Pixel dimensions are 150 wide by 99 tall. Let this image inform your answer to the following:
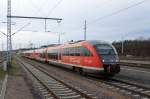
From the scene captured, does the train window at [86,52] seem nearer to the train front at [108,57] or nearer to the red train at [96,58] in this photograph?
the red train at [96,58]

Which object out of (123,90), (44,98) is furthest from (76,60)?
(44,98)

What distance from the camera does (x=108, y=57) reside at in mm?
21062

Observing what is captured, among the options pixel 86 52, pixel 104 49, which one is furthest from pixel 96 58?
pixel 86 52

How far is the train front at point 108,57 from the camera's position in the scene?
67.4 feet

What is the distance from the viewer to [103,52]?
21.3m

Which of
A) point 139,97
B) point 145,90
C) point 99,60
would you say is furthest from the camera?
point 99,60

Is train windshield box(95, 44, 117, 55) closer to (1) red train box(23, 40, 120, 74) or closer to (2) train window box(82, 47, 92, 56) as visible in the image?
(1) red train box(23, 40, 120, 74)

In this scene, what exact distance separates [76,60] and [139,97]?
12.9m

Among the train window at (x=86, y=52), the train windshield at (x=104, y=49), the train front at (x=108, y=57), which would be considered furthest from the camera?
the train window at (x=86, y=52)

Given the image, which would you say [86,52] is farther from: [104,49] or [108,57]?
[108,57]

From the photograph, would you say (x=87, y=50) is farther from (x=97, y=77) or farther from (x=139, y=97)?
(x=139, y=97)

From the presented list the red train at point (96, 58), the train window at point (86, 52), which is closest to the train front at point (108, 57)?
the red train at point (96, 58)

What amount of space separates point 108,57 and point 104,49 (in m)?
0.75

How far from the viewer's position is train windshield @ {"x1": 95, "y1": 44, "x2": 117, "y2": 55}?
21.3 meters
